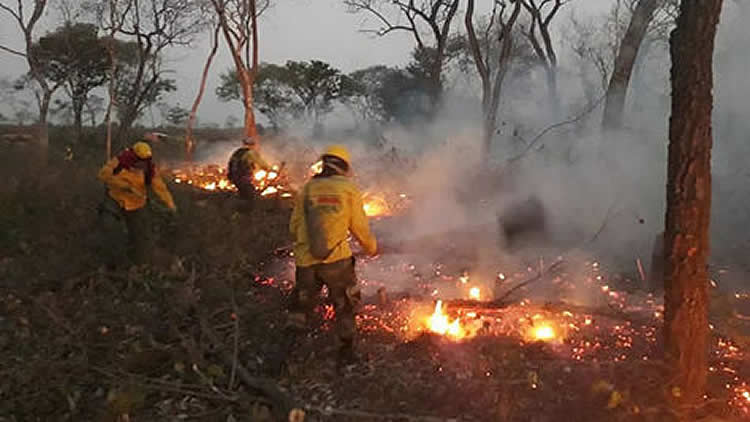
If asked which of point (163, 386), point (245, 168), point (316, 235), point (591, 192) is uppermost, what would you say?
point (245, 168)

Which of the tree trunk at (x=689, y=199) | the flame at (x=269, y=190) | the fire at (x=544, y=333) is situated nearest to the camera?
the tree trunk at (x=689, y=199)

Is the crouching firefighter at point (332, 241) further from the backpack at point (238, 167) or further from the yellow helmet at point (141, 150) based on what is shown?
the backpack at point (238, 167)

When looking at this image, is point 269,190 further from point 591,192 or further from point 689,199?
point 689,199

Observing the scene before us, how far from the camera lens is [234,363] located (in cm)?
511

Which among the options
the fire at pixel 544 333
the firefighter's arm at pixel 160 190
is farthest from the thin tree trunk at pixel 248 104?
the fire at pixel 544 333

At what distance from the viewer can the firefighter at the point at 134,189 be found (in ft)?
24.9

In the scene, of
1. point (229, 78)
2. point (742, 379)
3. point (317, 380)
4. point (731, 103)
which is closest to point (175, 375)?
point (317, 380)

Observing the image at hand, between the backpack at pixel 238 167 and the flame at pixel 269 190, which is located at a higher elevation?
the backpack at pixel 238 167

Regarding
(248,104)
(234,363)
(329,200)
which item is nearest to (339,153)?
(329,200)

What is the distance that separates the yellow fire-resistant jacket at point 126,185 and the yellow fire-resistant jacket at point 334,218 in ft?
10.2

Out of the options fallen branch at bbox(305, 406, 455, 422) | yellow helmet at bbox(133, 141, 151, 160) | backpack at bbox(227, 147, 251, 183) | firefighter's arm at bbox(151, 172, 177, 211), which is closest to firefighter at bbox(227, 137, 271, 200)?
backpack at bbox(227, 147, 251, 183)

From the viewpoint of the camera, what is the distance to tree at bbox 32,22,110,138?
23594 mm

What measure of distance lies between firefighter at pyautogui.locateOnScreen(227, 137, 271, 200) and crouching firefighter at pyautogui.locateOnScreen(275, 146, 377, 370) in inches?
224

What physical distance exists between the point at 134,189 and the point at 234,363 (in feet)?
11.4
